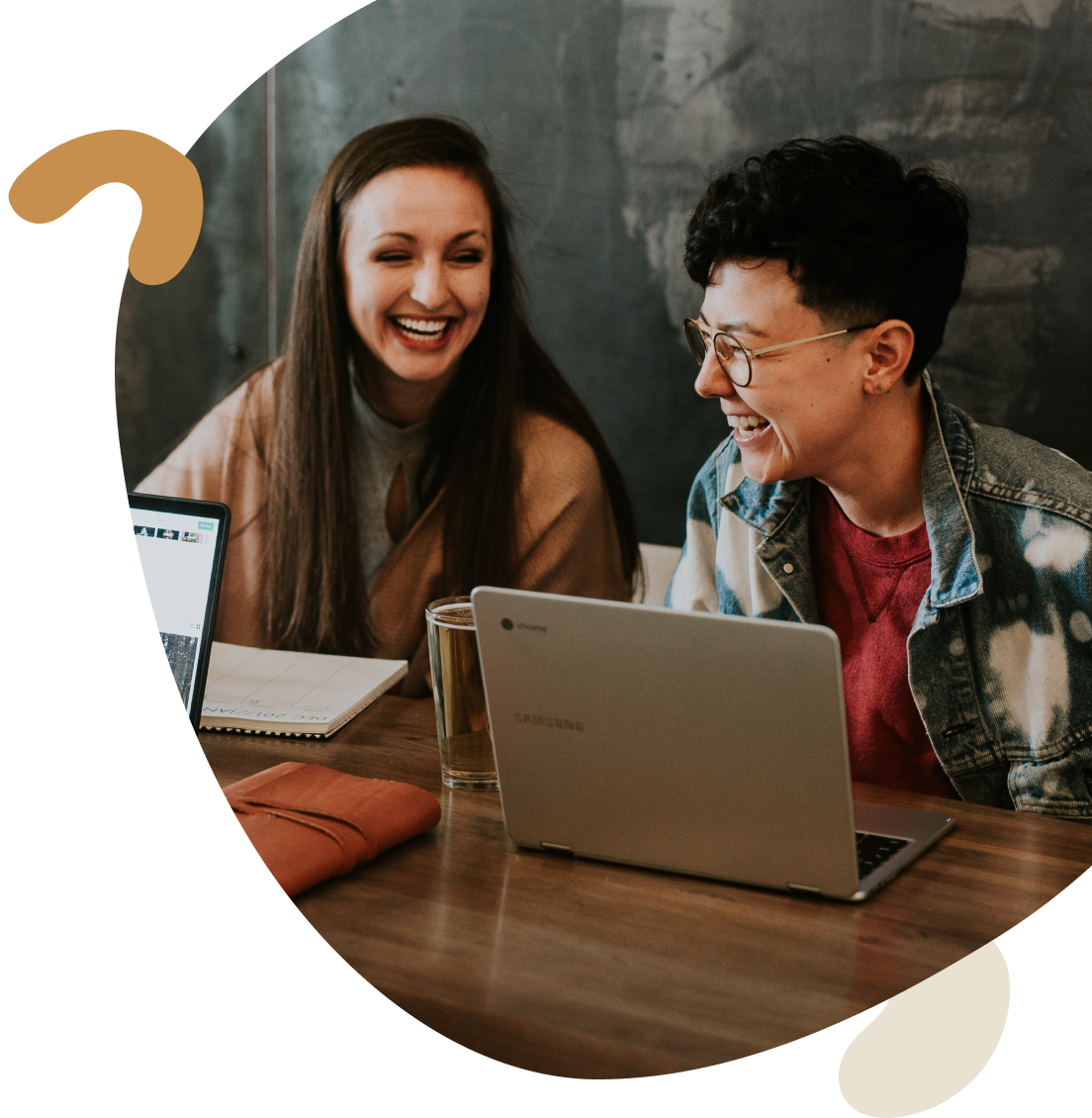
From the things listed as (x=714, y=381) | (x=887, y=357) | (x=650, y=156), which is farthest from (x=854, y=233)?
(x=650, y=156)

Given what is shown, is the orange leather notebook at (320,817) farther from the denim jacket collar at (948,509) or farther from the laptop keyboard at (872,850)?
the denim jacket collar at (948,509)

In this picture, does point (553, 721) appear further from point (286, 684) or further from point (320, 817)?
point (286, 684)

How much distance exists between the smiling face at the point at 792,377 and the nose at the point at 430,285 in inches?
24.8

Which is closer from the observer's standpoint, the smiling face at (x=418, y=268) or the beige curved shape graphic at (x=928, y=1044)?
the beige curved shape graphic at (x=928, y=1044)

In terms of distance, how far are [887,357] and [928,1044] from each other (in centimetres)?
97

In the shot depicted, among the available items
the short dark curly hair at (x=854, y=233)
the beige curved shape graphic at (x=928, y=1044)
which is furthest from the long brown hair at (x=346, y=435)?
the beige curved shape graphic at (x=928, y=1044)

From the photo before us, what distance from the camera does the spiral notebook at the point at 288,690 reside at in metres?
1.48

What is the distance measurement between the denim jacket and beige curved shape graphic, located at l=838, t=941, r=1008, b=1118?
54 cm

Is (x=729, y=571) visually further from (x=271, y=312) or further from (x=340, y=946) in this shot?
(x=271, y=312)

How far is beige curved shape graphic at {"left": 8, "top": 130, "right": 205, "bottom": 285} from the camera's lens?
4.62ft

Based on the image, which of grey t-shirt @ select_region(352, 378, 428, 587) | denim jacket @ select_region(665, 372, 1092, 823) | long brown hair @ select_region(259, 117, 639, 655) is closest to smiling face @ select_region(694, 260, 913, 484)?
denim jacket @ select_region(665, 372, 1092, 823)

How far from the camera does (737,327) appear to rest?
173 cm

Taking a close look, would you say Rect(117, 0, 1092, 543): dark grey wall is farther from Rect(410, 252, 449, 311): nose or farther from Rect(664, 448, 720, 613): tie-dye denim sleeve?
Rect(664, 448, 720, 613): tie-dye denim sleeve

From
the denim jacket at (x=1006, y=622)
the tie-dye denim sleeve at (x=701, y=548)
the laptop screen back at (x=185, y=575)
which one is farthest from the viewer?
the tie-dye denim sleeve at (x=701, y=548)
